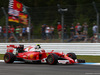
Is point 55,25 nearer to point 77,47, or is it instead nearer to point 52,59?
point 77,47

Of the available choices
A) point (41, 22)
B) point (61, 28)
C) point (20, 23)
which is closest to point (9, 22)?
point (20, 23)

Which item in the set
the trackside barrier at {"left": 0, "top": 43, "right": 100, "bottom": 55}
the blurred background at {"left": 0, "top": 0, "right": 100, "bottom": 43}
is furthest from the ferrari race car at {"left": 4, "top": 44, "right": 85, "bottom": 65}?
the blurred background at {"left": 0, "top": 0, "right": 100, "bottom": 43}

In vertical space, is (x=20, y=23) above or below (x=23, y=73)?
above

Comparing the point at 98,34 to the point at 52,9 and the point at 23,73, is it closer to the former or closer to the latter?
the point at 52,9

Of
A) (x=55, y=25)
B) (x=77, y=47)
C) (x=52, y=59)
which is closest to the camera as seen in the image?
(x=52, y=59)

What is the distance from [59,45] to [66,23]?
50.2 inches

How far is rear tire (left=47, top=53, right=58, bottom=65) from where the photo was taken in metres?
9.60

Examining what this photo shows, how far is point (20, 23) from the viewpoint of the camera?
1555 cm

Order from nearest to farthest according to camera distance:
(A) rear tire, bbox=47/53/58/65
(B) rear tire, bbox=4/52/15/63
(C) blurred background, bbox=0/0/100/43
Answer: (A) rear tire, bbox=47/53/58/65 < (B) rear tire, bbox=4/52/15/63 < (C) blurred background, bbox=0/0/100/43

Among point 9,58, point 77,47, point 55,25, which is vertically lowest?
point 9,58

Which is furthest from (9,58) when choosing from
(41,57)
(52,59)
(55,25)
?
(55,25)

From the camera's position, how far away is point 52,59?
31.8 feet

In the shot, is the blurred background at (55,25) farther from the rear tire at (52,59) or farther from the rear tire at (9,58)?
the rear tire at (52,59)

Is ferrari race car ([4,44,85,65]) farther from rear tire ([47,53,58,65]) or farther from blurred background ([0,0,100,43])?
blurred background ([0,0,100,43])
